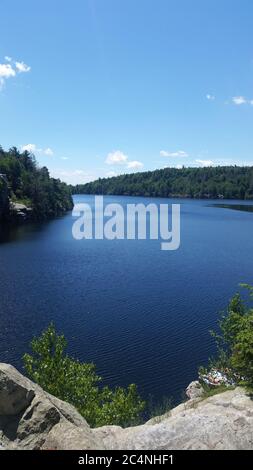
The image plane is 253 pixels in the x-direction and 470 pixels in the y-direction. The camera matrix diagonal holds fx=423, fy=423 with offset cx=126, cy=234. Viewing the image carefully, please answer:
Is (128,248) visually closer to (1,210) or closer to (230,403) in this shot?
(1,210)

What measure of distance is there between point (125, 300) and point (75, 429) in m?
37.6

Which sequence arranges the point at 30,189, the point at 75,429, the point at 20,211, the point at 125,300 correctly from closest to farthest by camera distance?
1. the point at 75,429
2. the point at 125,300
3. the point at 20,211
4. the point at 30,189

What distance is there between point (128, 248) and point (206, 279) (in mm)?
27989

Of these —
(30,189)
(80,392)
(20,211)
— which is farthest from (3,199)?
(80,392)

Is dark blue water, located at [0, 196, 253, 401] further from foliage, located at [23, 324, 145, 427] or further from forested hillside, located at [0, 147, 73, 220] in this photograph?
forested hillside, located at [0, 147, 73, 220]

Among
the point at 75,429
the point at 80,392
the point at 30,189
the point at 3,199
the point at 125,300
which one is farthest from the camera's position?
the point at 30,189

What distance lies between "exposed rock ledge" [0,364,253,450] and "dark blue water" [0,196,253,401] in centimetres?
1562

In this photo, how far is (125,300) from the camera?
1928 inches

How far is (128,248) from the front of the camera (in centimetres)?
8494

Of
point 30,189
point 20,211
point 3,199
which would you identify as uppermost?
point 30,189

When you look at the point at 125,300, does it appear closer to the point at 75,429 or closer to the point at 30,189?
the point at 75,429

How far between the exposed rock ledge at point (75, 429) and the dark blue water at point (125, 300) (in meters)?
15.6

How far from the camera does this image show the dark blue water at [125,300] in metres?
33.7
